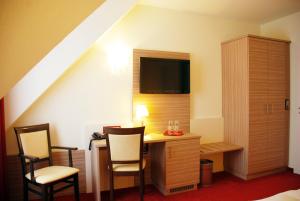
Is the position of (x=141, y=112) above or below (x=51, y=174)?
above

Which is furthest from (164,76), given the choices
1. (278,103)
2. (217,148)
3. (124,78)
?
(278,103)

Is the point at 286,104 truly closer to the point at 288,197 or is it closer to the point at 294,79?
the point at 294,79

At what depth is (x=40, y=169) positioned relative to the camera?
240 cm

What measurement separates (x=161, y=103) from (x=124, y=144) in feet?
3.54

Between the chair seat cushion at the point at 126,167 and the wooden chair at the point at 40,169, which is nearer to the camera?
the wooden chair at the point at 40,169

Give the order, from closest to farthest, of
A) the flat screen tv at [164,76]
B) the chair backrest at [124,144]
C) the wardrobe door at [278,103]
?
the chair backrest at [124,144] < the flat screen tv at [164,76] < the wardrobe door at [278,103]

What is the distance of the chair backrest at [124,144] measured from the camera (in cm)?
233

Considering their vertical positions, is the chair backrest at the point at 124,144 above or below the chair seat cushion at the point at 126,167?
above

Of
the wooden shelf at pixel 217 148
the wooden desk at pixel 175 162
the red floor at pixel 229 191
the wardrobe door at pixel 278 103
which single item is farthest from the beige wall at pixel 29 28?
the wardrobe door at pixel 278 103

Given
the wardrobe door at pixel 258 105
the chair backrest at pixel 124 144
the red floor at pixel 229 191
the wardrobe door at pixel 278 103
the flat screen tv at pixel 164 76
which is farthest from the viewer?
the wardrobe door at pixel 278 103

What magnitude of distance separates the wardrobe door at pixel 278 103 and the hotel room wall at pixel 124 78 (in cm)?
80

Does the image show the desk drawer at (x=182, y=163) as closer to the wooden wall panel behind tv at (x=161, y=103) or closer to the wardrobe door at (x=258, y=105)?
the wooden wall panel behind tv at (x=161, y=103)

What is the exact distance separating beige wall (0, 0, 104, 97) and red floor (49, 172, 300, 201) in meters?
2.25

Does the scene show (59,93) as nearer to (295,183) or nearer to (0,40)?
(0,40)
